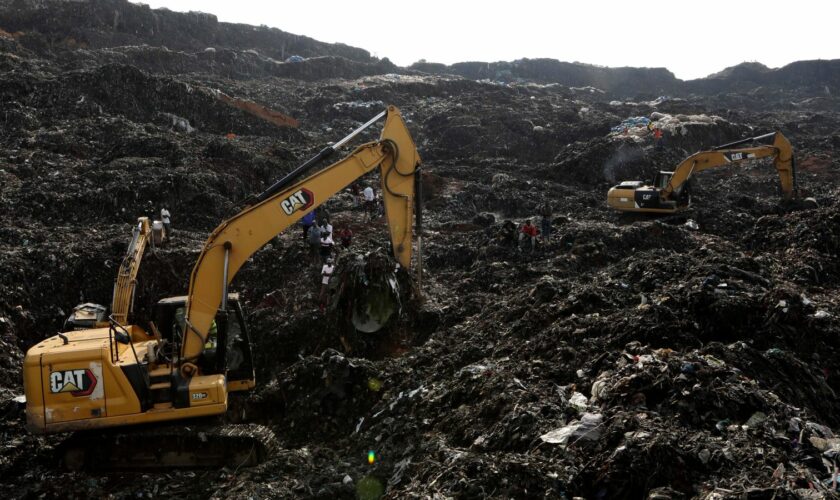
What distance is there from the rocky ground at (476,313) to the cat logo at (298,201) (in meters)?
1.90

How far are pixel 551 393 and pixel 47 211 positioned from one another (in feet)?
39.3

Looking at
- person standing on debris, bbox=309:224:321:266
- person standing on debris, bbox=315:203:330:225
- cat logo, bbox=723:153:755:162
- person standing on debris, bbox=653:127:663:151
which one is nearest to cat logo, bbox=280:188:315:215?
person standing on debris, bbox=309:224:321:266

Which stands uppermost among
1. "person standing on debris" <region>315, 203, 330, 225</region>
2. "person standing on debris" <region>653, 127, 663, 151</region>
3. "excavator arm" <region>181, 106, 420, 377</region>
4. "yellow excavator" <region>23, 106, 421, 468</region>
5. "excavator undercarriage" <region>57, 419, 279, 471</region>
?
"person standing on debris" <region>653, 127, 663, 151</region>

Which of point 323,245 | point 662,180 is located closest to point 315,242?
point 323,245

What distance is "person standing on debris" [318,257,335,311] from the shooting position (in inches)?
386

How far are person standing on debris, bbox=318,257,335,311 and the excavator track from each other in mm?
3498

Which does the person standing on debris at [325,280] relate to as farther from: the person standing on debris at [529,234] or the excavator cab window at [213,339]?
the person standing on debris at [529,234]

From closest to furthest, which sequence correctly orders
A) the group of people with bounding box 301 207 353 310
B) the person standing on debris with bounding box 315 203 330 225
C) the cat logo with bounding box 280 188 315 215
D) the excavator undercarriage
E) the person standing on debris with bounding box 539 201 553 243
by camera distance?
the excavator undercarriage < the cat logo with bounding box 280 188 315 215 < the group of people with bounding box 301 207 353 310 < the person standing on debris with bounding box 539 201 553 243 < the person standing on debris with bounding box 315 203 330 225

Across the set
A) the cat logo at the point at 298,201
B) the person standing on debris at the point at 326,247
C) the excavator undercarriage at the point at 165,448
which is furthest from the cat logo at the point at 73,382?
the person standing on debris at the point at 326,247

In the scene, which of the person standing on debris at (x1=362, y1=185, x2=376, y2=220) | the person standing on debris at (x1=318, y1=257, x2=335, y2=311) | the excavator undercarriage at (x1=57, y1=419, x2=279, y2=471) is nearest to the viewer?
the excavator undercarriage at (x1=57, y1=419, x2=279, y2=471)

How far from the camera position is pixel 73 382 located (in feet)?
18.8

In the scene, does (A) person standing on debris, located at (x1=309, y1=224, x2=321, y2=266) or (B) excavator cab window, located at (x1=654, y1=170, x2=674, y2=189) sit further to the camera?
(B) excavator cab window, located at (x1=654, y1=170, x2=674, y2=189)

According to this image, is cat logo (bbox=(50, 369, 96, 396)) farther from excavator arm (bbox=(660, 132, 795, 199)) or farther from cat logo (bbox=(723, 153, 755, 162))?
cat logo (bbox=(723, 153, 755, 162))

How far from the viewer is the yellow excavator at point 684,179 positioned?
15789 mm
